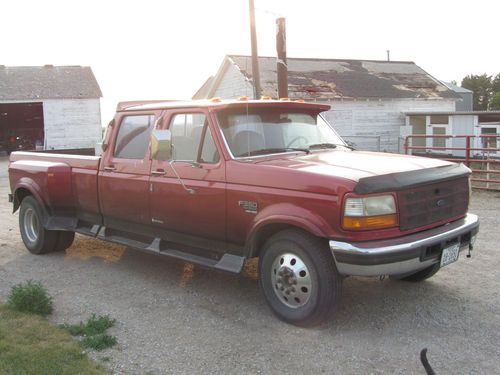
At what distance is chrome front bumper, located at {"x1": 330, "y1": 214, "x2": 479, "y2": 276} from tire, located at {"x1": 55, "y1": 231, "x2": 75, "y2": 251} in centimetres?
456

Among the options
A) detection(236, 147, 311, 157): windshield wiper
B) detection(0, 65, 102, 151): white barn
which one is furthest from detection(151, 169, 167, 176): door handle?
detection(0, 65, 102, 151): white barn

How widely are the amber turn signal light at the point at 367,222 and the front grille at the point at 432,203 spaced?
0.44ft

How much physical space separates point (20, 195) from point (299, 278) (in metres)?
4.96

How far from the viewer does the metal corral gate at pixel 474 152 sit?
522 inches

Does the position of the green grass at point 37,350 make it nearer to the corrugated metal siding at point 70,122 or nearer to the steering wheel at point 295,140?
the steering wheel at point 295,140

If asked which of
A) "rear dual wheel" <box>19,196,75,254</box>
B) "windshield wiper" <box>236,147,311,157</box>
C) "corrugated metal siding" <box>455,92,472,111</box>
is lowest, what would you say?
"rear dual wheel" <box>19,196,75,254</box>

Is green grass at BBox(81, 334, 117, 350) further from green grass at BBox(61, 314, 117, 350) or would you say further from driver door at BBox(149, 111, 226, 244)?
driver door at BBox(149, 111, 226, 244)

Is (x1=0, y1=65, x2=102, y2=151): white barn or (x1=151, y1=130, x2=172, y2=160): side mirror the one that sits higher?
(x1=0, y1=65, x2=102, y2=151): white barn

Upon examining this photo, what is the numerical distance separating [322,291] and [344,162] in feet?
4.00

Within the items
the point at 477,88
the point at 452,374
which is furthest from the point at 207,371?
the point at 477,88

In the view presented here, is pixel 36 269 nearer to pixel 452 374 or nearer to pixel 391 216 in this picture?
pixel 391 216

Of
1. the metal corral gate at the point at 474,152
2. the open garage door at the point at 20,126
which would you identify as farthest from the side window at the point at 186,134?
the open garage door at the point at 20,126

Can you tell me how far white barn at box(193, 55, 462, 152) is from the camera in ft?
88.0

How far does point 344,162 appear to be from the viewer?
495 centimetres
